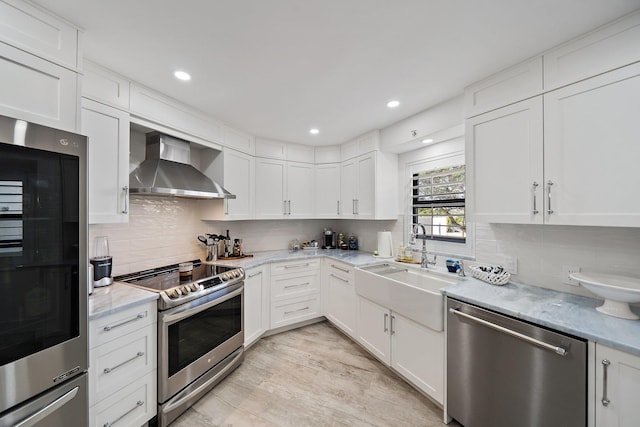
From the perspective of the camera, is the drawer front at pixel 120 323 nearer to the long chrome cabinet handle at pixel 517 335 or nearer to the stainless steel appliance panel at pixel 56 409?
the stainless steel appliance panel at pixel 56 409

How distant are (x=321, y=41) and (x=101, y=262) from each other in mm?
2210

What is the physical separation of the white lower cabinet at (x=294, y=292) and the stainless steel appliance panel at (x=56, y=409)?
72.5 inches

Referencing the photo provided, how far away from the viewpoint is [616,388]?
1.11 m

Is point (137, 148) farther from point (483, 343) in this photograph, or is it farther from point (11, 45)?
point (483, 343)

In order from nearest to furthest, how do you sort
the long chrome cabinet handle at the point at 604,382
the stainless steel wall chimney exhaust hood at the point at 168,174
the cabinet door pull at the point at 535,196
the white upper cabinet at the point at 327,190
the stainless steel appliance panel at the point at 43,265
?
the stainless steel appliance panel at the point at 43,265
the long chrome cabinet handle at the point at 604,382
the cabinet door pull at the point at 535,196
the stainless steel wall chimney exhaust hood at the point at 168,174
the white upper cabinet at the point at 327,190

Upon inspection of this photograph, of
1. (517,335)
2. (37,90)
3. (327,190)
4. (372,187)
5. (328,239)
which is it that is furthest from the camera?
(328,239)

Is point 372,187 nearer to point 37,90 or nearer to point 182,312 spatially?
point 182,312

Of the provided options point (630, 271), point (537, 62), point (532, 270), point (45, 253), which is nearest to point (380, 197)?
point (532, 270)

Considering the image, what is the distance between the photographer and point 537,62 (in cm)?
163

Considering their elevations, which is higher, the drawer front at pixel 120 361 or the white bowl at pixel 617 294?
the white bowl at pixel 617 294

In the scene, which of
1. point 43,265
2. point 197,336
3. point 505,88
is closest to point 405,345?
point 197,336

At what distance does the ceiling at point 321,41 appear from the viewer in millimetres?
1263

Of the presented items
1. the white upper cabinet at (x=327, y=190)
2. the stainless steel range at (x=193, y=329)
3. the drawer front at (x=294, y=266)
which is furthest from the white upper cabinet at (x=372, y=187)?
the stainless steel range at (x=193, y=329)

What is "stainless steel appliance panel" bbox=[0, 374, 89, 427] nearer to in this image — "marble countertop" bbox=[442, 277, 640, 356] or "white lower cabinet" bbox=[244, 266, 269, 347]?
"white lower cabinet" bbox=[244, 266, 269, 347]
